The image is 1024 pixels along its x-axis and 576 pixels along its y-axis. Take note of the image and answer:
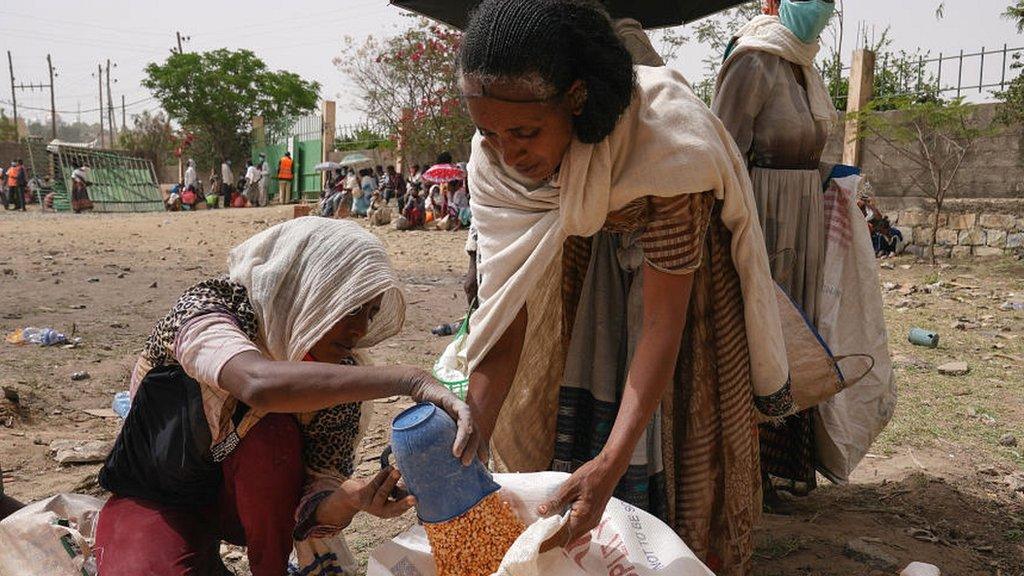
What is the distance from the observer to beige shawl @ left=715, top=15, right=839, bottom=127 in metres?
2.64

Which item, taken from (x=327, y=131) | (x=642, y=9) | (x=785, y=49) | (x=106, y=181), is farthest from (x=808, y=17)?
(x=106, y=181)

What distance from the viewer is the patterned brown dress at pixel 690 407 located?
208 cm

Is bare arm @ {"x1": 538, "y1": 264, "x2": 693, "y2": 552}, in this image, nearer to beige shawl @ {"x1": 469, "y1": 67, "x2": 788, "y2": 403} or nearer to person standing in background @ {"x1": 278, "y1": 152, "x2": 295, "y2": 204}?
beige shawl @ {"x1": 469, "y1": 67, "x2": 788, "y2": 403}

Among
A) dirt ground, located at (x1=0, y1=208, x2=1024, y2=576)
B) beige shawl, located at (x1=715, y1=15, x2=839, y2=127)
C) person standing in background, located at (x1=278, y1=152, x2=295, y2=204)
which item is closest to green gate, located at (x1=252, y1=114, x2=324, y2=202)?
person standing in background, located at (x1=278, y1=152, x2=295, y2=204)

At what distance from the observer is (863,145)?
11.6 m

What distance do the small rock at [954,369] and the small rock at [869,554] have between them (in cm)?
288

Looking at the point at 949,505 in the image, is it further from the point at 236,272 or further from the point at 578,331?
the point at 236,272

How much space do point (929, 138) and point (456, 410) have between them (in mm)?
11064

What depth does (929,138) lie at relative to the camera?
10859 millimetres

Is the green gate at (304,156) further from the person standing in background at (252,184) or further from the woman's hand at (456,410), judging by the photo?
the woman's hand at (456,410)

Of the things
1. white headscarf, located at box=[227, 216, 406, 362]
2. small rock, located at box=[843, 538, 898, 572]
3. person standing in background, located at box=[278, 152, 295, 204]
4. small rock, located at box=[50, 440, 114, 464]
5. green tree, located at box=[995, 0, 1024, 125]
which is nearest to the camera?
white headscarf, located at box=[227, 216, 406, 362]

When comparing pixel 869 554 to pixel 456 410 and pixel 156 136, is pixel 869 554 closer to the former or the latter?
pixel 456 410

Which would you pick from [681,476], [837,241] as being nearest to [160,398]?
[681,476]

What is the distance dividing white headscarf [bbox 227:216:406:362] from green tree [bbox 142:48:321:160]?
29975mm
